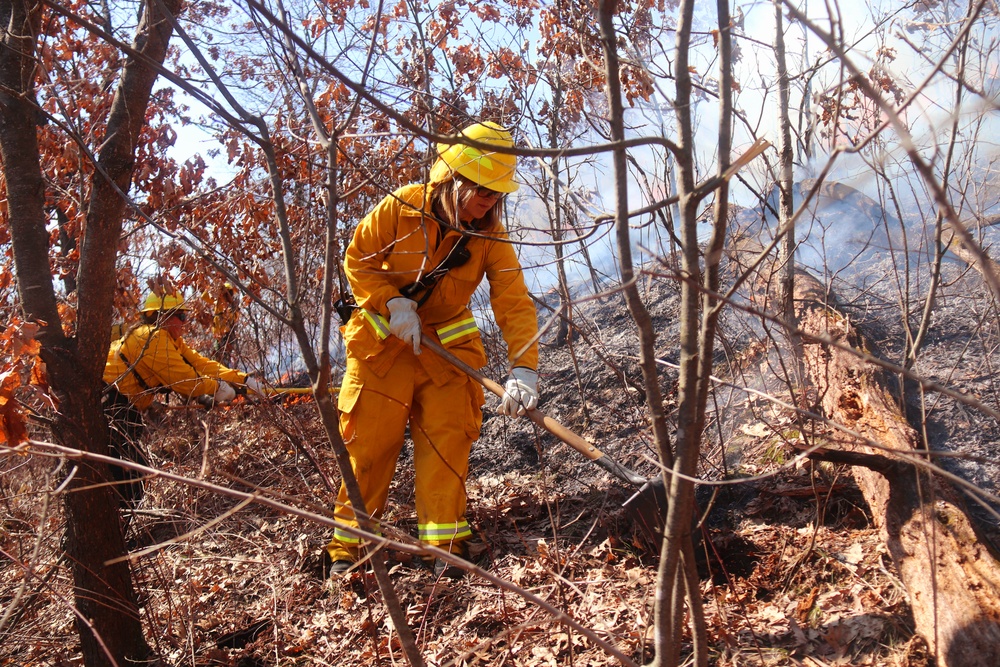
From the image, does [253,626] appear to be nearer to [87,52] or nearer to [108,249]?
[108,249]

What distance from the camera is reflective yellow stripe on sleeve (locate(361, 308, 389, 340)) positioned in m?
3.59

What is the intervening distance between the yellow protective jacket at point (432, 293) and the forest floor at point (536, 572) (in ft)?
1.44

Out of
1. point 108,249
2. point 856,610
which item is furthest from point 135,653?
point 856,610

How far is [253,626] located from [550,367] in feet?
10.2

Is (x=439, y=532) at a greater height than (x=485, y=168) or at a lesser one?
lesser

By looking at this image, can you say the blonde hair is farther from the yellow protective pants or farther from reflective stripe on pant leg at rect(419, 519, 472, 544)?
reflective stripe on pant leg at rect(419, 519, 472, 544)

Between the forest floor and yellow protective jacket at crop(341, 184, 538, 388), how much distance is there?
0.44 meters

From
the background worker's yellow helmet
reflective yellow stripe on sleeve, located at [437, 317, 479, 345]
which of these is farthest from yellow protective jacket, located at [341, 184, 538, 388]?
the background worker's yellow helmet

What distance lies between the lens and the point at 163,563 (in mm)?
3947

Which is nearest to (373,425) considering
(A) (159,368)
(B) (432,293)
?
(B) (432,293)

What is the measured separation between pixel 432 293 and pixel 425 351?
12.6 inches

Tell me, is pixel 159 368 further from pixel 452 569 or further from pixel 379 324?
pixel 452 569

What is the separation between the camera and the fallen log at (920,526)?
7.52 feet

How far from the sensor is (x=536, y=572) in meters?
3.43
